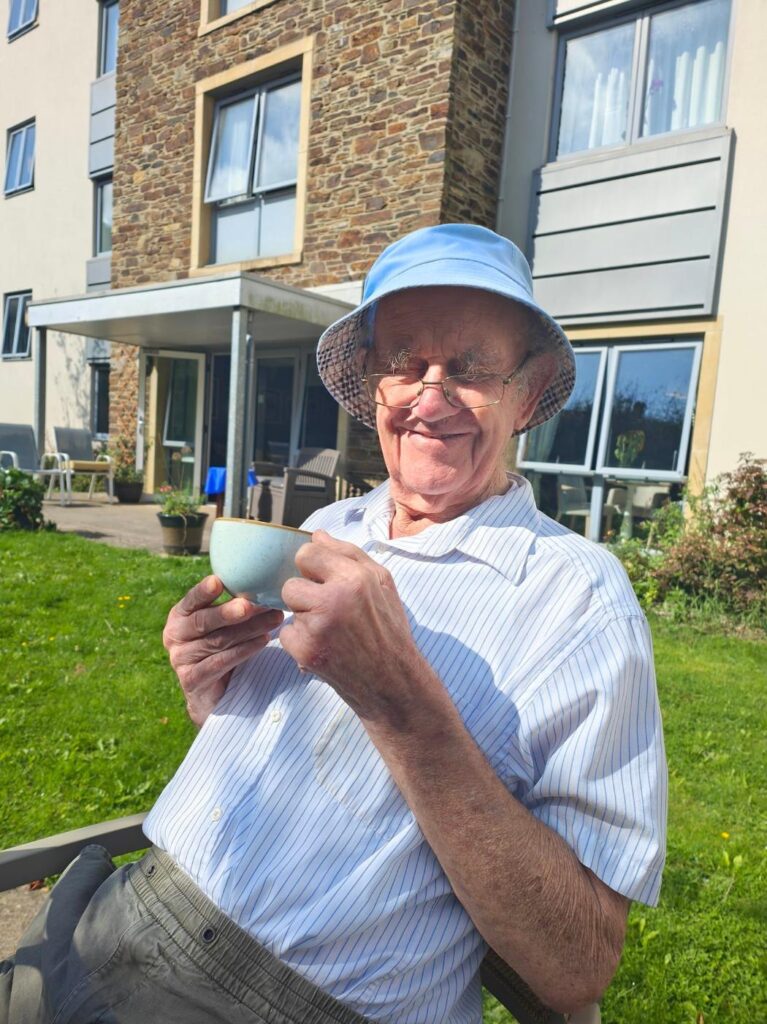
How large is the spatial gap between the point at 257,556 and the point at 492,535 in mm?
462

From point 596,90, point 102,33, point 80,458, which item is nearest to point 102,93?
point 102,33

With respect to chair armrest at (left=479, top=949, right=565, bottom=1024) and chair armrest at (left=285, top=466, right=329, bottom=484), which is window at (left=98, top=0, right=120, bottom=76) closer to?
chair armrest at (left=285, top=466, right=329, bottom=484)

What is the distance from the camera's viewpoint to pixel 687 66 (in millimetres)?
6586

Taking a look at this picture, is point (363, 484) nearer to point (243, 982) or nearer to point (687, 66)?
point (687, 66)

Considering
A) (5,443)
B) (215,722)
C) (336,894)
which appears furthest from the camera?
(5,443)

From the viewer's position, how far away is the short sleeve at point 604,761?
37.8 inches

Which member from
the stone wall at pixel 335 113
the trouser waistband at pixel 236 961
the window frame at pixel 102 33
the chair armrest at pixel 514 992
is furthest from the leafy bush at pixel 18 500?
the window frame at pixel 102 33

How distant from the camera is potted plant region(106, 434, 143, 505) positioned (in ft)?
35.9

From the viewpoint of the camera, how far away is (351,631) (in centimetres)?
88

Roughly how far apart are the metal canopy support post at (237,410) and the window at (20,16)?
1281 cm

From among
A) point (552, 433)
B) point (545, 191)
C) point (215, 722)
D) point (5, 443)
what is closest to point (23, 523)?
point (5, 443)

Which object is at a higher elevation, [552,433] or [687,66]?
[687,66]

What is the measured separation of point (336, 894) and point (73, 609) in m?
4.07

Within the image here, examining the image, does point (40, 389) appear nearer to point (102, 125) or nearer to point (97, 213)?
point (97, 213)
